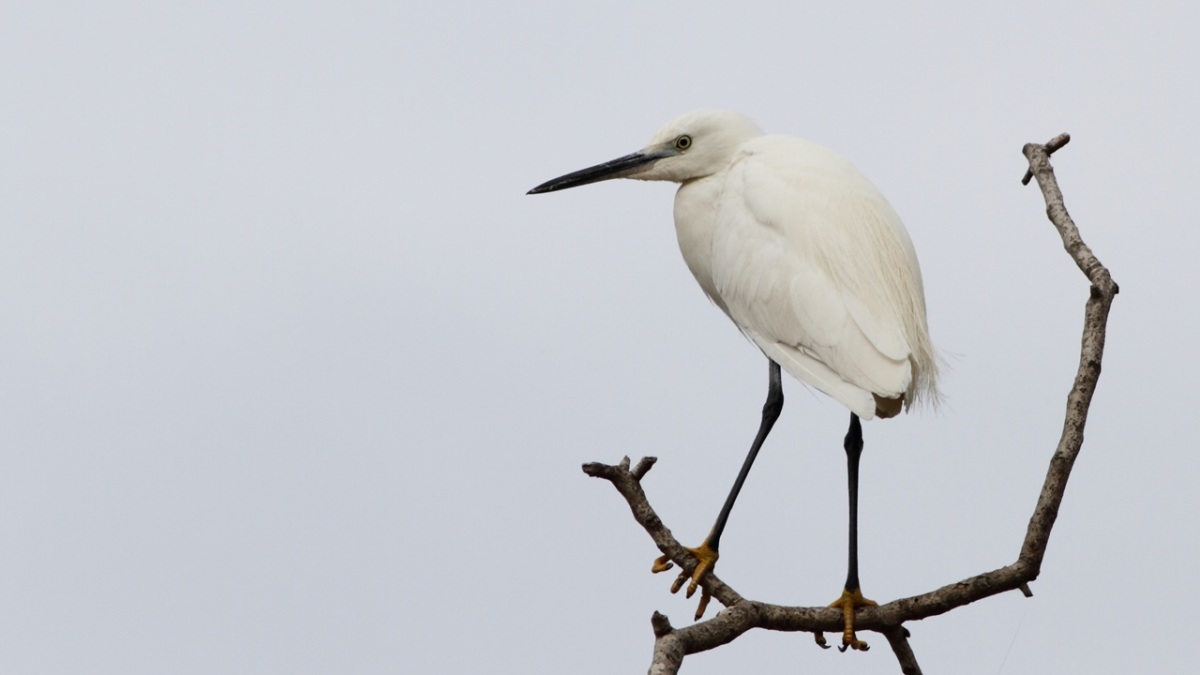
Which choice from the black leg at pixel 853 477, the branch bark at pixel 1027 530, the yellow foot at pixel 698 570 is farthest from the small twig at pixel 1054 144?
the yellow foot at pixel 698 570

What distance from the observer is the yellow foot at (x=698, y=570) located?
4.49 metres

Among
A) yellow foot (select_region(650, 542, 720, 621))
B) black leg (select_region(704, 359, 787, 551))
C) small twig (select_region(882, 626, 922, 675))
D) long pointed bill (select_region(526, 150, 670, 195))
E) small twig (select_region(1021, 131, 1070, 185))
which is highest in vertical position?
long pointed bill (select_region(526, 150, 670, 195))

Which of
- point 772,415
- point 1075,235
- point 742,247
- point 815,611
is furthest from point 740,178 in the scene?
point 815,611

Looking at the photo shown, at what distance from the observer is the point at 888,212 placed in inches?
192

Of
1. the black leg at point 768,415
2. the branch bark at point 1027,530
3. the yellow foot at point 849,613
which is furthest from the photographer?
the black leg at point 768,415

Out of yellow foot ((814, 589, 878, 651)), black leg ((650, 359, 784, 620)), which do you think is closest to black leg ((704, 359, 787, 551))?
black leg ((650, 359, 784, 620))

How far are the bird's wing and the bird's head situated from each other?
0.19 metres

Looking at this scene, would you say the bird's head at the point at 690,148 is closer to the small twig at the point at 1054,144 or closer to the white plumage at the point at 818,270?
the white plumage at the point at 818,270

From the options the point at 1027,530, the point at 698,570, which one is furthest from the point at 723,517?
the point at 1027,530

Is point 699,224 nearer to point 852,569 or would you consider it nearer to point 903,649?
point 852,569

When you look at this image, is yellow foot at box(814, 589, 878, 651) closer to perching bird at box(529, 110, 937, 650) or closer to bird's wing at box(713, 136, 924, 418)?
perching bird at box(529, 110, 937, 650)

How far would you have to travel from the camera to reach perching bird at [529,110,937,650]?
14.7ft

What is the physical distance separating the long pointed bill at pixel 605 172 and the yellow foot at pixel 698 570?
1.42m

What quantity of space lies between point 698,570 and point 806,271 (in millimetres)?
1005
